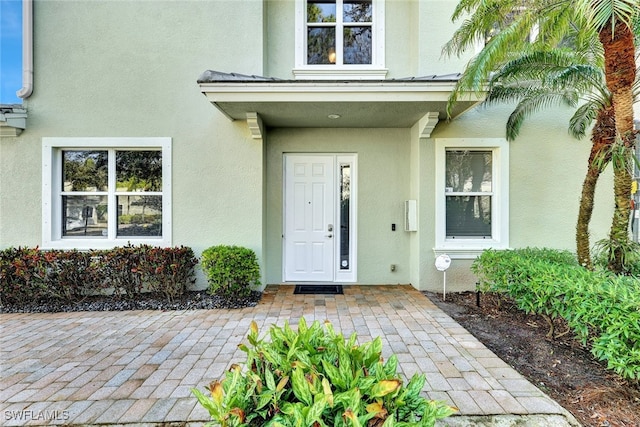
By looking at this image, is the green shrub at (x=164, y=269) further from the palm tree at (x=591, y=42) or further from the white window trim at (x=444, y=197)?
the palm tree at (x=591, y=42)

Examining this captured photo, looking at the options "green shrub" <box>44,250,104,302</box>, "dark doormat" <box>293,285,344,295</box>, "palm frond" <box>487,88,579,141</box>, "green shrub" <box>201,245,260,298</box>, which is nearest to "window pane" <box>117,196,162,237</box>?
"green shrub" <box>44,250,104,302</box>

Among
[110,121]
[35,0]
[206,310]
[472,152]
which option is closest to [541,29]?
[472,152]

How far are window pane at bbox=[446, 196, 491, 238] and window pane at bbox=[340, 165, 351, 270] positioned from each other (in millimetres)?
1930

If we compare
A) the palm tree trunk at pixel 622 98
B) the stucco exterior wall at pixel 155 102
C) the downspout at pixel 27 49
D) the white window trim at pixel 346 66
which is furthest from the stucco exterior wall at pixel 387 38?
the downspout at pixel 27 49

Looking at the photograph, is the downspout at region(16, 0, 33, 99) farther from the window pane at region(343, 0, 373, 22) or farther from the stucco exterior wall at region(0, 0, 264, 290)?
the window pane at region(343, 0, 373, 22)

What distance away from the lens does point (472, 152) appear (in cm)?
584

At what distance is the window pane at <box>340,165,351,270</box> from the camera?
6.20 meters

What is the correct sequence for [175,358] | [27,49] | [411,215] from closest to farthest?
[175,358] → [27,49] → [411,215]

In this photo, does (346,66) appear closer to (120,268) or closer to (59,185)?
(120,268)

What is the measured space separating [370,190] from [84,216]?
5.47 meters

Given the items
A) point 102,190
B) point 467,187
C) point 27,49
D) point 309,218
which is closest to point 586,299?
point 467,187

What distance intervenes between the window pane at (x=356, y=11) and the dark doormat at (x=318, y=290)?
536 centimetres

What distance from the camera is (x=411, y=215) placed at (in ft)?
19.1

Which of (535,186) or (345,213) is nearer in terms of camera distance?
(535,186)
